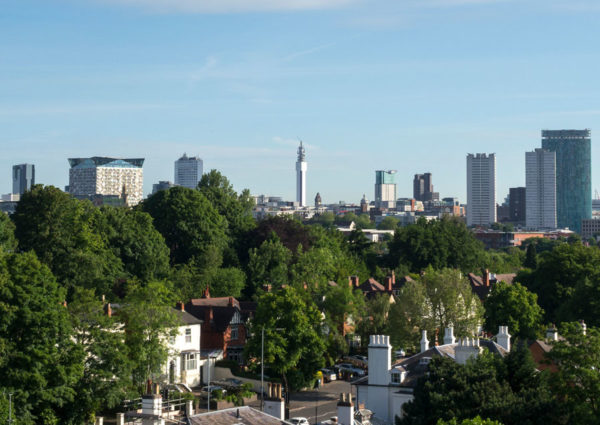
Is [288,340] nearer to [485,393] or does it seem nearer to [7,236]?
[485,393]

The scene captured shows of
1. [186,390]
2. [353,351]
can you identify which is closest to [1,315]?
[186,390]

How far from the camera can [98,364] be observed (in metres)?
62.6

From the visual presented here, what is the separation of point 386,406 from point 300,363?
59.6 ft

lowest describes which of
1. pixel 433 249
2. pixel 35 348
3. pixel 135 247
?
pixel 35 348

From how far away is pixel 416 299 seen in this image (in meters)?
78.2

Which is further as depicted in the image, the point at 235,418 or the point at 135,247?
the point at 135,247

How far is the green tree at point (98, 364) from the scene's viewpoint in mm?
60719

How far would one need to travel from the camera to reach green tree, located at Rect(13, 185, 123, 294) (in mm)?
92000

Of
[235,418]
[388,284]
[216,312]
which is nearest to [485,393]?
[235,418]

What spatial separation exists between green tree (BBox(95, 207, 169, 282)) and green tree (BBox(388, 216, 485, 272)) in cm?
3774

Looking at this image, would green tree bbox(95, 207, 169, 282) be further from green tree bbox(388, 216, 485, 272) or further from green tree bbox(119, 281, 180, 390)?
green tree bbox(388, 216, 485, 272)

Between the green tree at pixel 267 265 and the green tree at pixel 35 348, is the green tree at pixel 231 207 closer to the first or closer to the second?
the green tree at pixel 267 265

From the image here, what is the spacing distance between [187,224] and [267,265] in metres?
11.7

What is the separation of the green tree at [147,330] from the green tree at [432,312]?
16.3m
